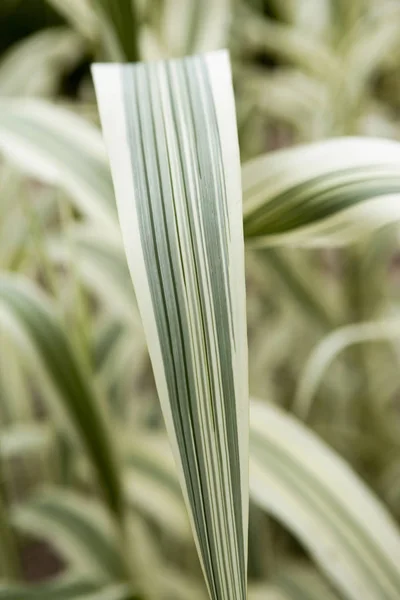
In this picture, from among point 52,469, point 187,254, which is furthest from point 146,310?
point 52,469

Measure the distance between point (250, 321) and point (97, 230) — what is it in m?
0.40

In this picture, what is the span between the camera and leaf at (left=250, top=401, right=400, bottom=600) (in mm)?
328

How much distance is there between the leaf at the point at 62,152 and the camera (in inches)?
12.2

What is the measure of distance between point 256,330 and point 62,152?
0.56 m

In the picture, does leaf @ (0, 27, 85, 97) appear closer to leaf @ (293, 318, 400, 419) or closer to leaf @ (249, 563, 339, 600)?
leaf @ (293, 318, 400, 419)

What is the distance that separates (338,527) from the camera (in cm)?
34

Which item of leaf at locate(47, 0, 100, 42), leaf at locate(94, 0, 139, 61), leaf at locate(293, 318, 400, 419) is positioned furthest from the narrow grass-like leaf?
leaf at locate(47, 0, 100, 42)

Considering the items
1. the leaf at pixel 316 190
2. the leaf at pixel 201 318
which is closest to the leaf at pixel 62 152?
the leaf at pixel 316 190

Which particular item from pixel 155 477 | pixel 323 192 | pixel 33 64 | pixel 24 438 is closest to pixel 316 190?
pixel 323 192

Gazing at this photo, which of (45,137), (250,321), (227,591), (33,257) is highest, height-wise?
(250,321)

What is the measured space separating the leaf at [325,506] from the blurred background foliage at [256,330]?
10 cm

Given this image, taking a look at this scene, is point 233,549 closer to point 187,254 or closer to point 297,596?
point 187,254

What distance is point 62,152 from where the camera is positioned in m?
0.33

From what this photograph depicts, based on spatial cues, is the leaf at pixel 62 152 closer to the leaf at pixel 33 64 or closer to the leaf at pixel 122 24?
the leaf at pixel 122 24
